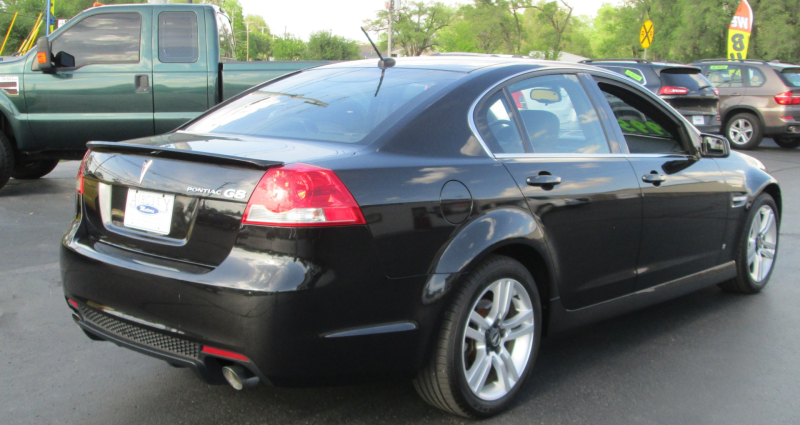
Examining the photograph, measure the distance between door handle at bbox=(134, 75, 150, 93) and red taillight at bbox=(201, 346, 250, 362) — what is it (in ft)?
20.1

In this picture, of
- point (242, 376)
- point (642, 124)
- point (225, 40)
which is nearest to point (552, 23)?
point (225, 40)

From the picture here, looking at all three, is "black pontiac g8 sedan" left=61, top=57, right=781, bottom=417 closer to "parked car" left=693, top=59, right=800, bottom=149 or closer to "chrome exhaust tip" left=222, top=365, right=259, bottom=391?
"chrome exhaust tip" left=222, top=365, right=259, bottom=391

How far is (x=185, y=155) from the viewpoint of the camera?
2.80 m

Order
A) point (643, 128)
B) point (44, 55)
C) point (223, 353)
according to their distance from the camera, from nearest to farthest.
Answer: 1. point (223, 353)
2. point (643, 128)
3. point (44, 55)

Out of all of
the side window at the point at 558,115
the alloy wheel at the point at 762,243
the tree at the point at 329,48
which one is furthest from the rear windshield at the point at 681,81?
the tree at the point at 329,48

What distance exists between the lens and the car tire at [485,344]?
9.61 feet

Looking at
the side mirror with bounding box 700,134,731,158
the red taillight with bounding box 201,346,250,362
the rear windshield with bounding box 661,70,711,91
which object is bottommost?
the red taillight with bounding box 201,346,250,362

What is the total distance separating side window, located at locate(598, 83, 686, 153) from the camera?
4090 mm

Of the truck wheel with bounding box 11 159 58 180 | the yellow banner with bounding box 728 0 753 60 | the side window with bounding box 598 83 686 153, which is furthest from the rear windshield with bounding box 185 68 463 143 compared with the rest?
the yellow banner with bounding box 728 0 753 60

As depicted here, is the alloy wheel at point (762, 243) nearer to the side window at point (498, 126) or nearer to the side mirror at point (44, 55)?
the side window at point (498, 126)

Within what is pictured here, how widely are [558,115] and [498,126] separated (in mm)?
524

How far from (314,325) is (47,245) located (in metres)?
4.39

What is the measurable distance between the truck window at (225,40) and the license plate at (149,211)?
5811 mm

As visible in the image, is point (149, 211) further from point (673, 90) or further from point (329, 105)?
point (673, 90)
